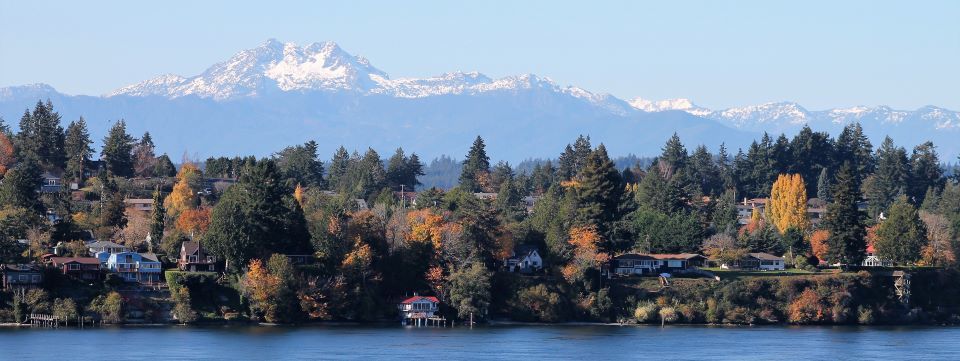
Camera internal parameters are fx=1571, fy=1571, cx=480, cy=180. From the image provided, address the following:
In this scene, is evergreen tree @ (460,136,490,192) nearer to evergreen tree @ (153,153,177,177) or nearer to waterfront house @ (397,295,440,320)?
evergreen tree @ (153,153,177,177)

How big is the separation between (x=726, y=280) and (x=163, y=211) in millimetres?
34384

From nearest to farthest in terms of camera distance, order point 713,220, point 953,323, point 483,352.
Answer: point 483,352 → point 953,323 → point 713,220

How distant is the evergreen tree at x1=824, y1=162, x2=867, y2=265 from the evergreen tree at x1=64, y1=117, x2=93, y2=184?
55067mm

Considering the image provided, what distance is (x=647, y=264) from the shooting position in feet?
317

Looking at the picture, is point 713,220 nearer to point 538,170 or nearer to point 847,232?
point 847,232

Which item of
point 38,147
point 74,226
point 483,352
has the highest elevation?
point 38,147

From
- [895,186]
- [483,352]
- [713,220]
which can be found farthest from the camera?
[895,186]

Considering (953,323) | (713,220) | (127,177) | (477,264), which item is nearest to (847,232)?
(953,323)

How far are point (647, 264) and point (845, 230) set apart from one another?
1307 centimetres

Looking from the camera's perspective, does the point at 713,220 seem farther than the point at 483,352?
Yes

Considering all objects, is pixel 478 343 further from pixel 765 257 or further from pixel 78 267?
pixel 765 257

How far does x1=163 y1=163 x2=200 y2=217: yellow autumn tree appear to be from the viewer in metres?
104

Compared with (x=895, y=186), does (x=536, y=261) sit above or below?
below

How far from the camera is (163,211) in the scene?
316 ft
